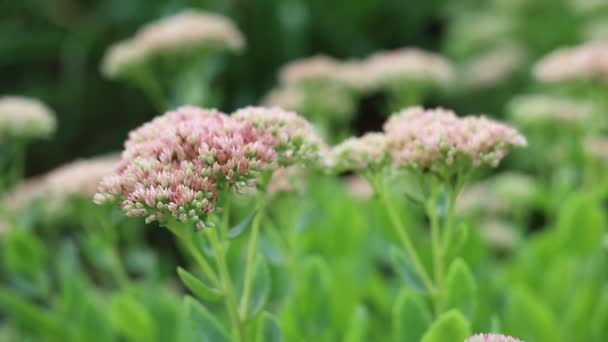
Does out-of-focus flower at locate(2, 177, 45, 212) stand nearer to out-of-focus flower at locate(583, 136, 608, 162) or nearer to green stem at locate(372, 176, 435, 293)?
green stem at locate(372, 176, 435, 293)

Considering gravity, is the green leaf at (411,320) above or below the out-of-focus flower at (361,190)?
below

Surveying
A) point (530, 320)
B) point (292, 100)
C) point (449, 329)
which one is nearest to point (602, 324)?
point (530, 320)

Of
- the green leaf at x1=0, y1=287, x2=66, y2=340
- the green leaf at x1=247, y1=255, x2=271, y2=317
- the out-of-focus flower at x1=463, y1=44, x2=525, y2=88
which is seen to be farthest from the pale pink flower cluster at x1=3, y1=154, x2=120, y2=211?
the out-of-focus flower at x1=463, y1=44, x2=525, y2=88

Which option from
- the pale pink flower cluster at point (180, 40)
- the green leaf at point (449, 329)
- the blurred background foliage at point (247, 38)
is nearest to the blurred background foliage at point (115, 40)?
the blurred background foliage at point (247, 38)

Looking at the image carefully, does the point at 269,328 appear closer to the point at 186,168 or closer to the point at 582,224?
the point at 186,168

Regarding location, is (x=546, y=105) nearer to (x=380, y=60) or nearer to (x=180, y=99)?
(x=380, y=60)

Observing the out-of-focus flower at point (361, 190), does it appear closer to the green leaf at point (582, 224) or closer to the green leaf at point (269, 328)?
the green leaf at point (582, 224)
